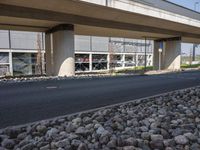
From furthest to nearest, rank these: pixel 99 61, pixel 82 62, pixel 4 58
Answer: pixel 99 61 < pixel 82 62 < pixel 4 58

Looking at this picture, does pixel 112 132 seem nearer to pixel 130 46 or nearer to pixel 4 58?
pixel 4 58

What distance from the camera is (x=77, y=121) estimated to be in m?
4.71

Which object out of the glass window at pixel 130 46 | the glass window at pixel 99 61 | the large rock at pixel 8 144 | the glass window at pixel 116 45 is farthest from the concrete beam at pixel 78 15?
the glass window at pixel 130 46

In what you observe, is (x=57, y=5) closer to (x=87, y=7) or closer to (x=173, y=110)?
(x=87, y=7)

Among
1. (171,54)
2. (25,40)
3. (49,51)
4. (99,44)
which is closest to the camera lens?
(49,51)

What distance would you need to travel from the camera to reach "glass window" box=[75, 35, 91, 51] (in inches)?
1843

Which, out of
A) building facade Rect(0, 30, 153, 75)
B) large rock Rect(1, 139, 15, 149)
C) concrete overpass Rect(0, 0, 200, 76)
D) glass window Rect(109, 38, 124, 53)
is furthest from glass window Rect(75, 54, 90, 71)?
large rock Rect(1, 139, 15, 149)

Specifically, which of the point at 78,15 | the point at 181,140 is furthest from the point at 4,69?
the point at 181,140

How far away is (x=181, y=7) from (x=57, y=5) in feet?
45.7

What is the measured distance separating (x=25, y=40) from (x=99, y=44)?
1627cm

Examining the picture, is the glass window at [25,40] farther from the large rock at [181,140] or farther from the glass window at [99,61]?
the large rock at [181,140]

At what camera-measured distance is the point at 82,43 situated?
48.0 meters

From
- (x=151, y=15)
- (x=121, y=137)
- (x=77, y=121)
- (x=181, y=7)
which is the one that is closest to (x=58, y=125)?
(x=77, y=121)

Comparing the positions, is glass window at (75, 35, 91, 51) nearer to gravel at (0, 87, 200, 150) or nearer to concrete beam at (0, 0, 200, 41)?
concrete beam at (0, 0, 200, 41)
